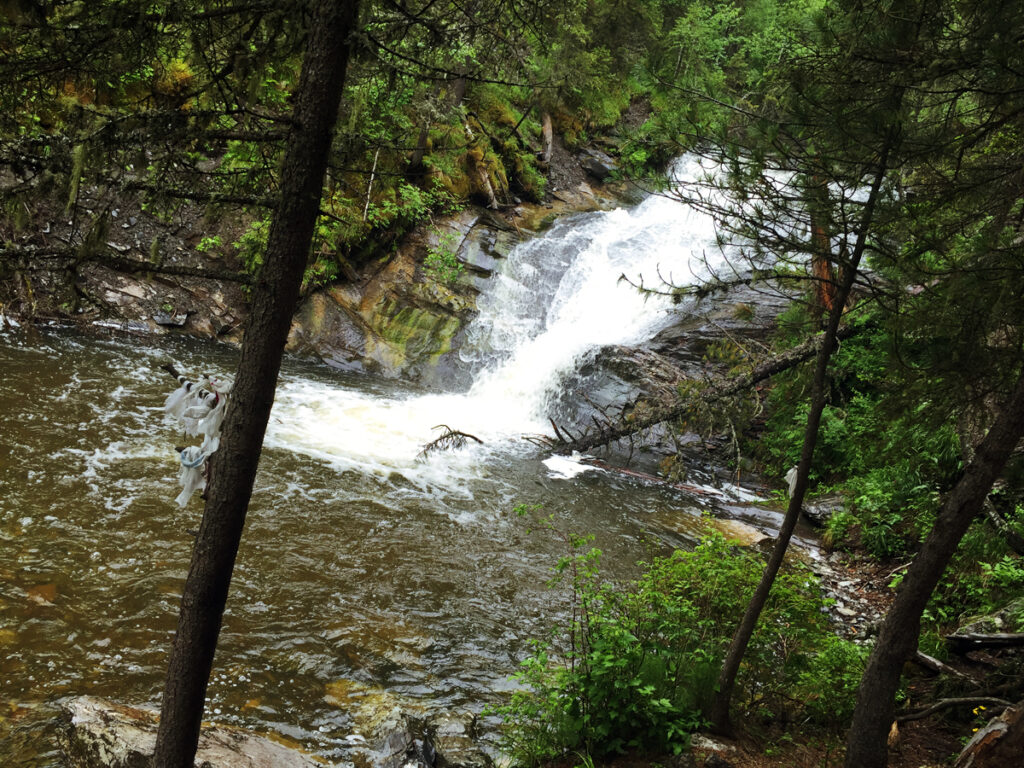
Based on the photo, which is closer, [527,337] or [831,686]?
[831,686]

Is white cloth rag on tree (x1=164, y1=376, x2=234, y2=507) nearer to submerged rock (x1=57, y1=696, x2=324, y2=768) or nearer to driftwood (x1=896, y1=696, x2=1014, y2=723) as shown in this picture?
submerged rock (x1=57, y1=696, x2=324, y2=768)

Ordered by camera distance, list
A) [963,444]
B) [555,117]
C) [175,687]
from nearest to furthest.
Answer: [175,687] → [963,444] → [555,117]

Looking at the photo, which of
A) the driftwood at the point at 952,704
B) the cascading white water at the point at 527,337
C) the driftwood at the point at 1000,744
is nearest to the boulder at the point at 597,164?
the cascading white water at the point at 527,337

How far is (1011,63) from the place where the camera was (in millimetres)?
3768

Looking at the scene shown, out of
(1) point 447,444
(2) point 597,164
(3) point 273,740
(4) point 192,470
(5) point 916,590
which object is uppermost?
(2) point 597,164

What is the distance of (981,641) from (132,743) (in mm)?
6506

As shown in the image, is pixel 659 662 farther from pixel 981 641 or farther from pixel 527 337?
pixel 527 337

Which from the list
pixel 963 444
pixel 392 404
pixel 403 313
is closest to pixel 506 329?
pixel 403 313

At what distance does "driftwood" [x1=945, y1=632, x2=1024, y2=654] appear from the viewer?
16.9 feet

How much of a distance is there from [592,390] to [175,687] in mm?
11765

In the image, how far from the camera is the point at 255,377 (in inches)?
124

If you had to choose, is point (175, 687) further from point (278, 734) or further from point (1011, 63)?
point (1011, 63)

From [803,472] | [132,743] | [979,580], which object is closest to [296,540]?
[132,743]

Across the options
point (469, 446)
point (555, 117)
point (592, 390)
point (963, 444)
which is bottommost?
point (469, 446)
